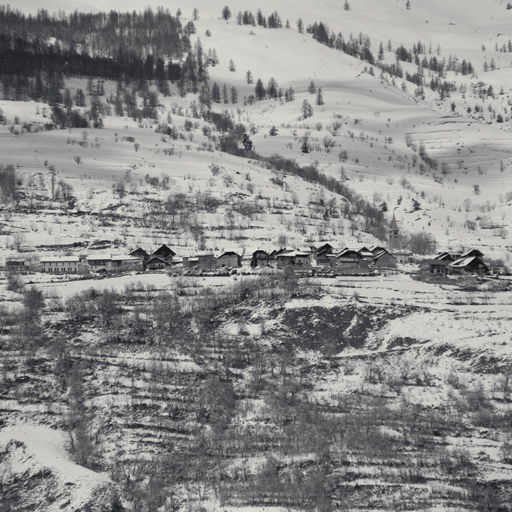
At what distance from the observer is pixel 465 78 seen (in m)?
177

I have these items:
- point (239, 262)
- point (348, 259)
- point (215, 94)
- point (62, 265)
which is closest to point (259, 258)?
point (239, 262)

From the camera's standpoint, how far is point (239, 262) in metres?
58.9

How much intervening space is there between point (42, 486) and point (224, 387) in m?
11.6

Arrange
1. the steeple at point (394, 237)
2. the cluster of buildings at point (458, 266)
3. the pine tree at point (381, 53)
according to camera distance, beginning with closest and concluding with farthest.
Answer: the cluster of buildings at point (458, 266)
the steeple at point (394, 237)
the pine tree at point (381, 53)

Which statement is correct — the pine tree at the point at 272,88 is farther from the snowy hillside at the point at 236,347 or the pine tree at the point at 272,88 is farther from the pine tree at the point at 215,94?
the snowy hillside at the point at 236,347

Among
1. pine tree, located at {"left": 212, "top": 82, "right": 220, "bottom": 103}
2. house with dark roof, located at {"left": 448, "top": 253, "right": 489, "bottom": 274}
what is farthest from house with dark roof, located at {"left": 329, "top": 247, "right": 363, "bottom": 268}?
pine tree, located at {"left": 212, "top": 82, "right": 220, "bottom": 103}

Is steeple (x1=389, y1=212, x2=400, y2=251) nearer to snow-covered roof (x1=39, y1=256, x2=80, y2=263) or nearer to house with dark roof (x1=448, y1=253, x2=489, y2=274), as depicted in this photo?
house with dark roof (x1=448, y1=253, x2=489, y2=274)

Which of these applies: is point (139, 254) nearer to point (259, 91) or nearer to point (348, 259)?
point (348, 259)

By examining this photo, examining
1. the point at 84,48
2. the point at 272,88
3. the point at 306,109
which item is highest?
the point at 84,48

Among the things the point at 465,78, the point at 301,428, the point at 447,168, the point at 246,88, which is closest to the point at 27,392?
the point at 301,428

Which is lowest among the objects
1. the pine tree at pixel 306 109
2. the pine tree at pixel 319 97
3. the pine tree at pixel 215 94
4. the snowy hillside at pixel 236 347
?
the snowy hillside at pixel 236 347

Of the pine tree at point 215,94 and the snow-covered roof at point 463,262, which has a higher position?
the pine tree at point 215,94

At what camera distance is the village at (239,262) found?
56.4 m

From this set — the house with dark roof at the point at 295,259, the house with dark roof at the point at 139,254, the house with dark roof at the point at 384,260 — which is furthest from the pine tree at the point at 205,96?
the house with dark roof at the point at 384,260
